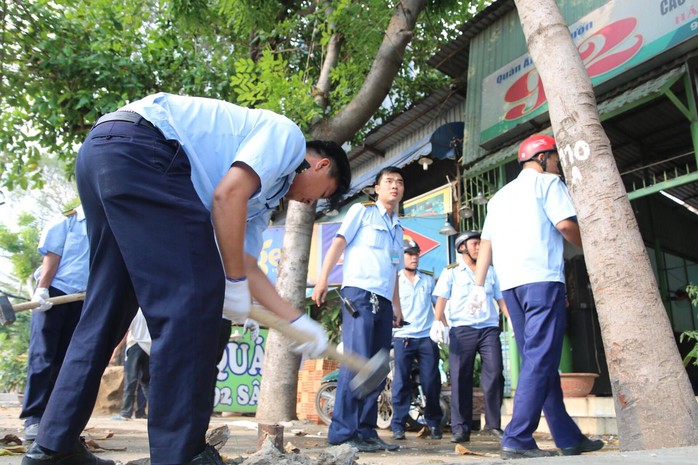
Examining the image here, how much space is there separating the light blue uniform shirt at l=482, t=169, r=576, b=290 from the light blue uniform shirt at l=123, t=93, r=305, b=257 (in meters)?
1.92

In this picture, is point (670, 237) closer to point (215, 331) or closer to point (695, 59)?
point (695, 59)

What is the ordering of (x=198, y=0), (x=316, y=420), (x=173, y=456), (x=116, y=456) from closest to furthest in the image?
(x=173, y=456), (x=116, y=456), (x=316, y=420), (x=198, y=0)

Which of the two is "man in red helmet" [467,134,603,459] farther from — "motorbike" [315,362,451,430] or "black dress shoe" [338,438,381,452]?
"motorbike" [315,362,451,430]

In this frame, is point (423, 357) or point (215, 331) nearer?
point (215, 331)

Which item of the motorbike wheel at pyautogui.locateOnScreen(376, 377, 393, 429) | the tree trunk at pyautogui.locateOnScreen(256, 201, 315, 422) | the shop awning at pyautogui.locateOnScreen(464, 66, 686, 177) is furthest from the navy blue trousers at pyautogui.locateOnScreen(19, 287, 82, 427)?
the shop awning at pyautogui.locateOnScreen(464, 66, 686, 177)

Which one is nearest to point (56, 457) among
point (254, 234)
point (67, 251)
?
point (254, 234)

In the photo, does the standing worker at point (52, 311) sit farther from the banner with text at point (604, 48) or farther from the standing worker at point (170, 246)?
the banner with text at point (604, 48)

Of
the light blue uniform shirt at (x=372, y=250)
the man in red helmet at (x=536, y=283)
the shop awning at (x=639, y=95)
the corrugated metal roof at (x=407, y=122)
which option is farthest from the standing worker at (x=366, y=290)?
the corrugated metal roof at (x=407, y=122)

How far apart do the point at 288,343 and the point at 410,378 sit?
143cm

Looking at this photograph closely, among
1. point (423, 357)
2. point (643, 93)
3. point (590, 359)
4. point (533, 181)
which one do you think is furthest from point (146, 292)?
point (590, 359)

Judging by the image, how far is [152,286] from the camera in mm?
1896

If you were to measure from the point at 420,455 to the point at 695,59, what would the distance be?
16.3 feet

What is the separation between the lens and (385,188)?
5.08 meters

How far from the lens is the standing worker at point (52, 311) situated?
4391mm
